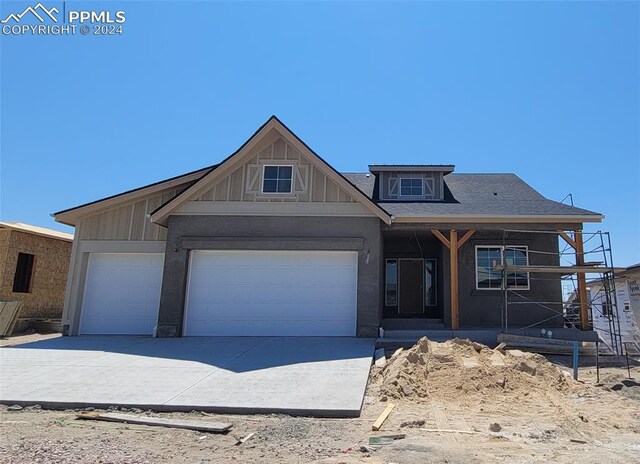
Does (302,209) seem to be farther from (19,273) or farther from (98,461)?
(19,273)

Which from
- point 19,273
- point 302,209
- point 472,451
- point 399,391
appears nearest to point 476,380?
point 399,391

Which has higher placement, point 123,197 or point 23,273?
point 123,197

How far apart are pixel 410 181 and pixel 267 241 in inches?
232

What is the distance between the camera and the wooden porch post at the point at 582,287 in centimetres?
1111

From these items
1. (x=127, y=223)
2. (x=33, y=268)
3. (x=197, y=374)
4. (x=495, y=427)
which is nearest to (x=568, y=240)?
(x=495, y=427)

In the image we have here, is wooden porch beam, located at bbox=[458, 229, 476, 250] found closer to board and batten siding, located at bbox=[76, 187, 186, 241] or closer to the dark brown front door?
the dark brown front door

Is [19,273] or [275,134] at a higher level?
[275,134]

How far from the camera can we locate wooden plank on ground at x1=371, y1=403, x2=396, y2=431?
506 cm

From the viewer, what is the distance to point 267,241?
37.6 feet

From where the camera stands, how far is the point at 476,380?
6836 millimetres

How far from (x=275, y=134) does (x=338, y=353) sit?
20.5ft

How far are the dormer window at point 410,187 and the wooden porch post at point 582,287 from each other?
4.85 m

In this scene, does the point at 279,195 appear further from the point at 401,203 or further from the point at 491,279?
the point at 491,279

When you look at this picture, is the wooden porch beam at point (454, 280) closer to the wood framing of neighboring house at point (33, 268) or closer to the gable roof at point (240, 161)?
the gable roof at point (240, 161)
